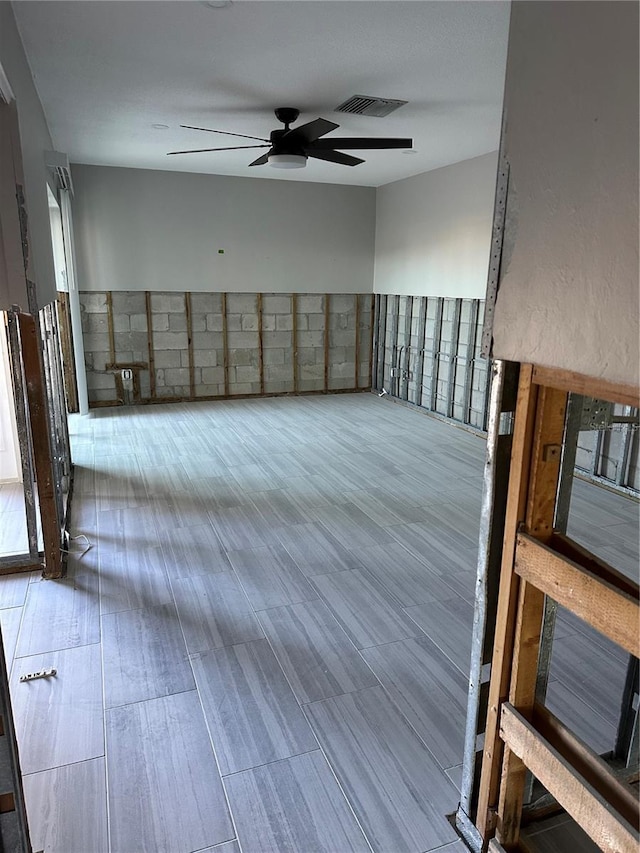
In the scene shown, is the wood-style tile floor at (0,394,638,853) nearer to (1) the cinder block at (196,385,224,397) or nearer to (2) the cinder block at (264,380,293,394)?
(1) the cinder block at (196,385,224,397)

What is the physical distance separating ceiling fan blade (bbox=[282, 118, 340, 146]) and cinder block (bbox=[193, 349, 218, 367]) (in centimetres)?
448

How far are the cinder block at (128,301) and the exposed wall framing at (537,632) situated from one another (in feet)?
24.8

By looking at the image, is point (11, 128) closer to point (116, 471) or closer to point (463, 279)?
point (116, 471)

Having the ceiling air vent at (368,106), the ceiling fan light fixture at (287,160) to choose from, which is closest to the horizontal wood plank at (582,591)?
the ceiling fan light fixture at (287,160)

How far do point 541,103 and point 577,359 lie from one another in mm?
603

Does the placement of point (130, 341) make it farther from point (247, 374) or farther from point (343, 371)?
point (343, 371)

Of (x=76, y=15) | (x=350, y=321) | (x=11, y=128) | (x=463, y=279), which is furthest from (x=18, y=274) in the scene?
(x=350, y=321)

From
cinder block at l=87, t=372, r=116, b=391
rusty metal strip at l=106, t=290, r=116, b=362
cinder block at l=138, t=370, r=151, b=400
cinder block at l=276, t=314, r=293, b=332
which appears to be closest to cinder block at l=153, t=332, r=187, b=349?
cinder block at l=138, t=370, r=151, b=400

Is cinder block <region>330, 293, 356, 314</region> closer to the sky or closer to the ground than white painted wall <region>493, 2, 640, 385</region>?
closer to the ground

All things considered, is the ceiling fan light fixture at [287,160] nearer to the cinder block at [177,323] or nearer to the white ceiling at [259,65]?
the white ceiling at [259,65]

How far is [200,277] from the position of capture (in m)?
8.54

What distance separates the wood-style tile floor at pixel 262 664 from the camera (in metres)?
1.97

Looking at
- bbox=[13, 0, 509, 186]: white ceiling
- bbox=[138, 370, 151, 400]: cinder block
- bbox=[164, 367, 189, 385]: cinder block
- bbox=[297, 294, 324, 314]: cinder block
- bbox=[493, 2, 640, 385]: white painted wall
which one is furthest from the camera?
bbox=[297, 294, 324, 314]: cinder block

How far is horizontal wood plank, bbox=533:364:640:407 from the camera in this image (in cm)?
115
